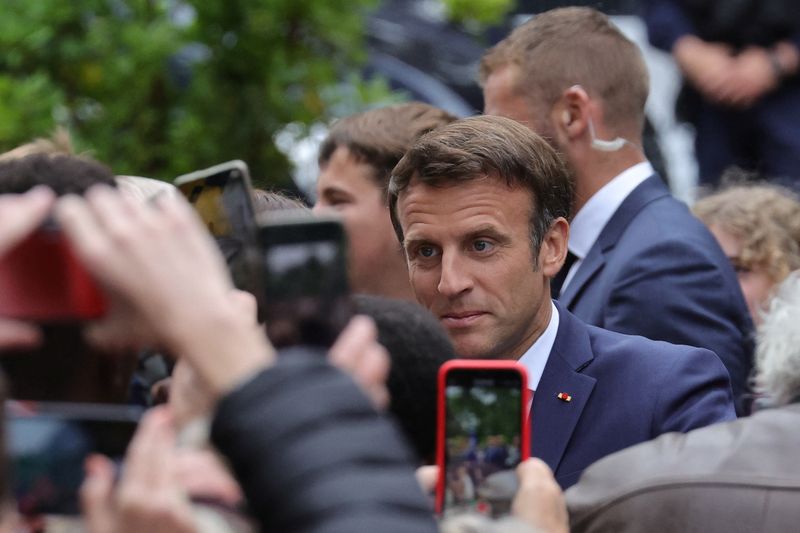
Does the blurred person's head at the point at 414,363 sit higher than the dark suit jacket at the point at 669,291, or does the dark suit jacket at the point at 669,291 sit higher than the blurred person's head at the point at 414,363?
the blurred person's head at the point at 414,363

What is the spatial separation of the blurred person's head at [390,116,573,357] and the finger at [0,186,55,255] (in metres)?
1.89

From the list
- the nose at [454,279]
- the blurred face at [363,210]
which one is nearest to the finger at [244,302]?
the nose at [454,279]

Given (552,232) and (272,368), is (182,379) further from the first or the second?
(552,232)

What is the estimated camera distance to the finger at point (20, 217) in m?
1.42

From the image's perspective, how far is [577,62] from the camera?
4.54 metres

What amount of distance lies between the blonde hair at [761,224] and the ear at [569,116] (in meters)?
0.69

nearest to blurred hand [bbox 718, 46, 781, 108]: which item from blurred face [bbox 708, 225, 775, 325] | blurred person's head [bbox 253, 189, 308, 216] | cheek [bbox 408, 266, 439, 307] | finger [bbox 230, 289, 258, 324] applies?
blurred face [bbox 708, 225, 775, 325]

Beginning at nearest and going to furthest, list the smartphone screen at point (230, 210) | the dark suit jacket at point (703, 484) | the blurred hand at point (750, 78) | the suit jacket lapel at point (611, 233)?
1. the smartphone screen at point (230, 210)
2. the dark suit jacket at point (703, 484)
3. the suit jacket lapel at point (611, 233)
4. the blurred hand at point (750, 78)

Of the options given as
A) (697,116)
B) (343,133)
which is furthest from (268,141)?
(697,116)

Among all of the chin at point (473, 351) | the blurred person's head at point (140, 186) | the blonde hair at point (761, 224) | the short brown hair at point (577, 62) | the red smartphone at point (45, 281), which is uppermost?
the red smartphone at point (45, 281)

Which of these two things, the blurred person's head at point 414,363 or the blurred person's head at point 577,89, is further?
the blurred person's head at point 577,89

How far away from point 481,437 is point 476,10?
4.00 metres

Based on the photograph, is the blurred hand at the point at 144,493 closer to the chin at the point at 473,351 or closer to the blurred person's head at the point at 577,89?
the chin at the point at 473,351

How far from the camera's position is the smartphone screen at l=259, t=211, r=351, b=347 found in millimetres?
1547
